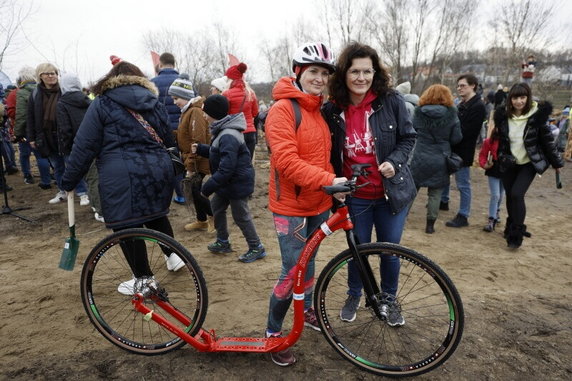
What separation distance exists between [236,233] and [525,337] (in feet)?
11.8

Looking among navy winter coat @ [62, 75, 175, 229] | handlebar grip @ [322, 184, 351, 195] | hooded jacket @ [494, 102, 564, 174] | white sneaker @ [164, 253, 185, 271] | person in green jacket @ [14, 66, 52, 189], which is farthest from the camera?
person in green jacket @ [14, 66, 52, 189]

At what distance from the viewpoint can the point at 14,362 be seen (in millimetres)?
2633

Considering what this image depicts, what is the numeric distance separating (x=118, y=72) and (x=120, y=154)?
647 mm

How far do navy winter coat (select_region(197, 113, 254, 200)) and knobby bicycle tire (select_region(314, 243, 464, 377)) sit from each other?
1.45m

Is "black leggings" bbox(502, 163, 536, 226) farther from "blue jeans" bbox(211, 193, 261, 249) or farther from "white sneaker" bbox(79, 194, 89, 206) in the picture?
"white sneaker" bbox(79, 194, 89, 206)

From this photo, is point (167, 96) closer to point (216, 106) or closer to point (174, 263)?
point (216, 106)

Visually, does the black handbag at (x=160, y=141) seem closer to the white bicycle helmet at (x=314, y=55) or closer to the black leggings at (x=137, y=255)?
the black leggings at (x=137, y=255)

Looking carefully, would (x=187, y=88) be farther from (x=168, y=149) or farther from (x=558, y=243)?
(x=558, y=243)

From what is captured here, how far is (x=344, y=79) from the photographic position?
2594mm

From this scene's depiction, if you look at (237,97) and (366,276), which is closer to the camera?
(366,276)

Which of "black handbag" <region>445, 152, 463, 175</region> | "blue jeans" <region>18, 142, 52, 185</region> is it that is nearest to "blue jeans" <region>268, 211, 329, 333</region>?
"black handbag" <region>445, 152, 463, 175</region>

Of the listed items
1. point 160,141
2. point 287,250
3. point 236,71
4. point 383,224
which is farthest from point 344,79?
point 236,71

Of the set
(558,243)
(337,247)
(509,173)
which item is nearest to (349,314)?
(337,247)

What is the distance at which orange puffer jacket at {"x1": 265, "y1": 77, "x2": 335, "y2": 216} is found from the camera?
2207mm
